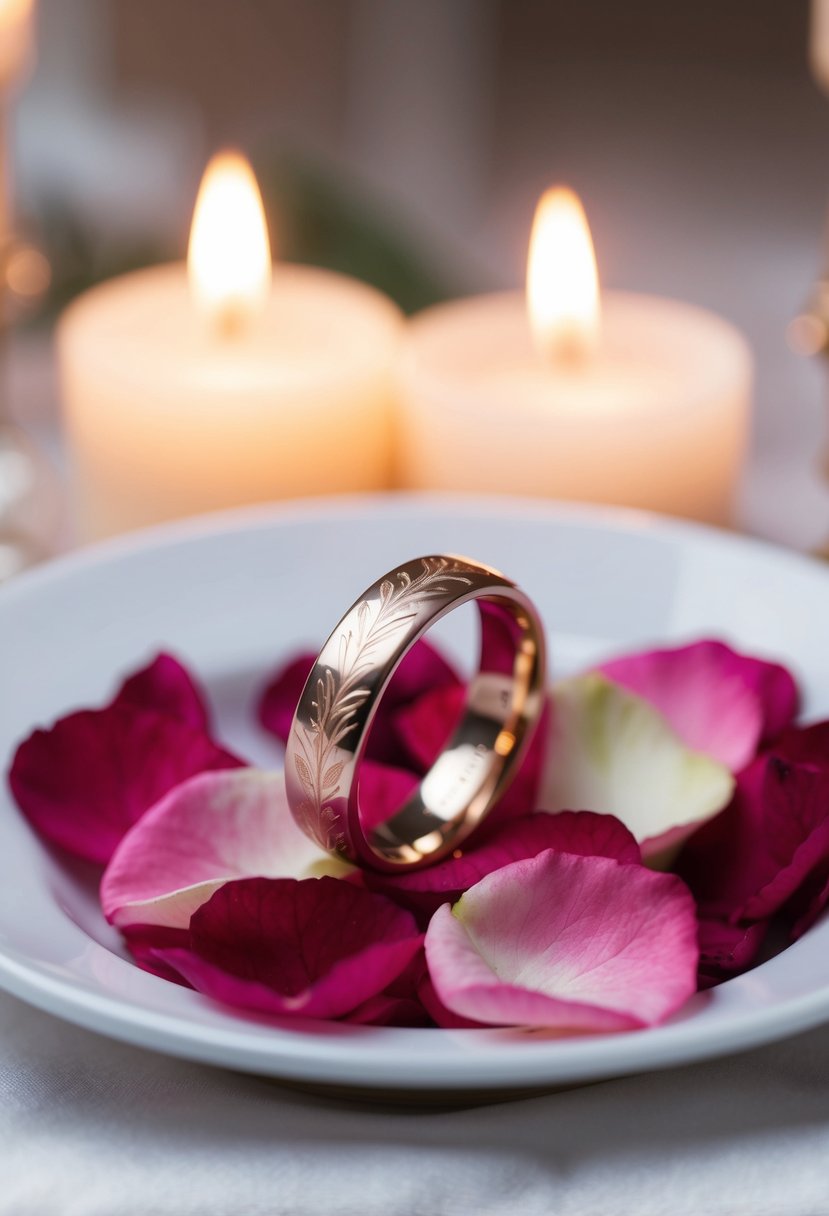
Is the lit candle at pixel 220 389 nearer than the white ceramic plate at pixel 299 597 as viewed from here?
No

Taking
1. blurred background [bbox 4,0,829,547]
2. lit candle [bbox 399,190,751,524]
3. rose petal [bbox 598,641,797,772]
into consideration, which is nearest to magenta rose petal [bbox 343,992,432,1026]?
rose petal [bbox 598,641,797,772]

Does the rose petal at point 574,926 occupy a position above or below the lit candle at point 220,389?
below

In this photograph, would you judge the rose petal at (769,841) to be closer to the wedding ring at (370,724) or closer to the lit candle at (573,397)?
the wedding ring at (370,724)

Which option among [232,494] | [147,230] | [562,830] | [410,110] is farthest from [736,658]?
[410,110]

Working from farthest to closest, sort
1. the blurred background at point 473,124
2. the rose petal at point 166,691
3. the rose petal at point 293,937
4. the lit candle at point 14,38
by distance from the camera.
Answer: the blurred background at point 473,124 → the lit candle at point 14,38 → the rose petal at point 166,691 → the rose petal at point 293,937

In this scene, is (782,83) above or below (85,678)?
above

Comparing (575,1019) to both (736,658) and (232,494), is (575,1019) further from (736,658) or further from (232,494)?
(232,494)

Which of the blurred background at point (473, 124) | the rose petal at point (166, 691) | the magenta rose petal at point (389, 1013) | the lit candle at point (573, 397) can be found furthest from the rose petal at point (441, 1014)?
the blurred background at point (473, 124)

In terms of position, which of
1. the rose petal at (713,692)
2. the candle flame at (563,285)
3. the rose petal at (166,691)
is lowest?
the rose petal at (166,691)
